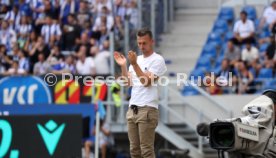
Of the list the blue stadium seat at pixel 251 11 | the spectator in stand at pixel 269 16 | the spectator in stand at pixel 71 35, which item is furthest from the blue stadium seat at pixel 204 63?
the spectator in stand at pixel 71 35

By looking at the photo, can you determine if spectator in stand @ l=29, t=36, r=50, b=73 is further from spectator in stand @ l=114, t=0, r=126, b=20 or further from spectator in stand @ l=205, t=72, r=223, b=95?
spectator in stand @ l=205, t=72, r=223, b=95

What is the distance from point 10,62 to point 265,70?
6.72 metres

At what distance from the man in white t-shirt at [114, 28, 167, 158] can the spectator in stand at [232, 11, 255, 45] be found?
10612mm

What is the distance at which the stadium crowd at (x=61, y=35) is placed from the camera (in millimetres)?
21047

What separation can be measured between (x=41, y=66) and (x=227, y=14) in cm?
511

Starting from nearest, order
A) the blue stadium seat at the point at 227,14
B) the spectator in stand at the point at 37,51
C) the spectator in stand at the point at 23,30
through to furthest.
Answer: the spectator in stand at the point at 37,51 → the blue stadium seat at the point at 227,14 → the spectator in stand at the point at 23,30

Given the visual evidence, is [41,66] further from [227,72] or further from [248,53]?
[248,53]

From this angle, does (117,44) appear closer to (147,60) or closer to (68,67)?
(68,67)

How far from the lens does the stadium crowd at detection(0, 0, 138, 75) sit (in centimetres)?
2105

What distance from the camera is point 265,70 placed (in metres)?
19.6

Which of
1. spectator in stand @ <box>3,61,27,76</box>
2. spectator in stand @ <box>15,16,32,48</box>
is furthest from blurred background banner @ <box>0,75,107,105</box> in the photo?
spectator in stand @ <box>15,16,32,48</box>

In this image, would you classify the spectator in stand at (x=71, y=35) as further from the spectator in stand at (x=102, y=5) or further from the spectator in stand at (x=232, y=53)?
the spectator in stand at (x=232, y=53)

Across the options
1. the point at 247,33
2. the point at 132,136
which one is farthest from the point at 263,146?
the point at 247,33

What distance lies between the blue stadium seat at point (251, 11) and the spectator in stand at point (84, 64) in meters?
4.38
